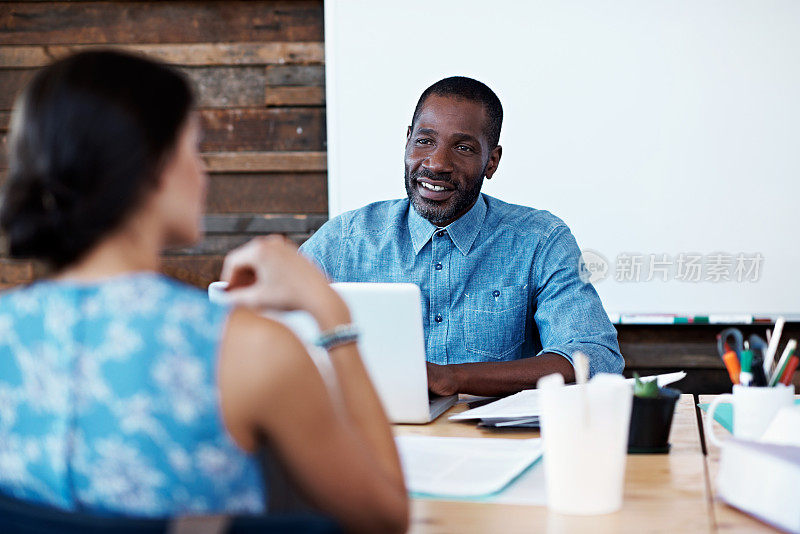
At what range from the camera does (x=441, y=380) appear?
165 cm

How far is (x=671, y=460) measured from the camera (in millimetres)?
1248

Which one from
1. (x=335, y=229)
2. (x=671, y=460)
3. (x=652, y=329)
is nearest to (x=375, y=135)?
(x=335, y=229)

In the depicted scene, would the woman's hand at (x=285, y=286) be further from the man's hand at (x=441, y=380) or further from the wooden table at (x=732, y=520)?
the man's hand at (x=441, y=380)

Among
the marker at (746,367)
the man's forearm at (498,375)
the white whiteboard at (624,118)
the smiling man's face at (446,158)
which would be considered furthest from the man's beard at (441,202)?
the marker at (746,367)

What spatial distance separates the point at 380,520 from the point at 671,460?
0.64 m

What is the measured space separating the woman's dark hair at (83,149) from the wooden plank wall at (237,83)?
7.87 feet

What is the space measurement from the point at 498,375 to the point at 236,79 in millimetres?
1865

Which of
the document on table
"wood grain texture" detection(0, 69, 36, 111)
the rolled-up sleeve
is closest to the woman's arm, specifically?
the document on table

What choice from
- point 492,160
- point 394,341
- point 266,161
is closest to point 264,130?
point 266,161

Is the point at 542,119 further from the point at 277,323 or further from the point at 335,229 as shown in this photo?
the point at 277,323

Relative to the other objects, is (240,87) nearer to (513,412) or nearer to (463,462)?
(513,412)

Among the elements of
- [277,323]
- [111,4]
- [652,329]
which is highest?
[111,4]

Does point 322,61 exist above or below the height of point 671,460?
above

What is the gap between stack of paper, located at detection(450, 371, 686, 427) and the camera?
1422 millimetres
